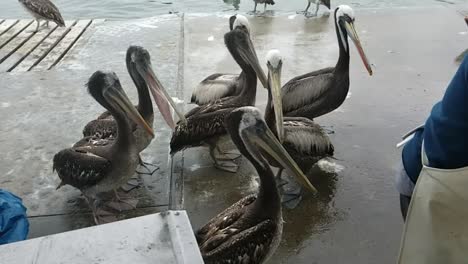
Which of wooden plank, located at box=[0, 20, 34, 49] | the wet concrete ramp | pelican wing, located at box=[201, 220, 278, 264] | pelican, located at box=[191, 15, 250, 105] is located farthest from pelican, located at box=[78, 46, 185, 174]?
wooden plank, located at box=[0, 20, 34, 49]

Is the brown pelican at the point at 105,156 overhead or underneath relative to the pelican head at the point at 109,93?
underneath

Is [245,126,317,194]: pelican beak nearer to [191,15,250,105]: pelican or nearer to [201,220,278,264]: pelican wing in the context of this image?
[201,220,278,264]: pelican wing

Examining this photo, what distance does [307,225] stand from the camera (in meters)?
3.32

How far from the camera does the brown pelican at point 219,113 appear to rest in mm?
3908

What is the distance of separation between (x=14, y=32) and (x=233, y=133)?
20.0 feet

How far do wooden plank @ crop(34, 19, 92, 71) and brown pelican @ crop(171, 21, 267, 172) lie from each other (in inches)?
111

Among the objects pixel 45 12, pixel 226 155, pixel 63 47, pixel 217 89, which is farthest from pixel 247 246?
pixel 45 12

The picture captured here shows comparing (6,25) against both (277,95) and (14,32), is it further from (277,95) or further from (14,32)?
(277,95)

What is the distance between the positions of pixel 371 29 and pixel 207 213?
4947 mm

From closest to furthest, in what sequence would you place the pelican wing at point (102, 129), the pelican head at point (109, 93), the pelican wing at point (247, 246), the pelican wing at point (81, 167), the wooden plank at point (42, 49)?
1. the pelican wing at point (247, 246)
2. the pelican wing at point (81, 167)
3. the pelican head at point (109, 93)
4. the pelican wing at point (102, 129)
5. the wooden plank at point (42, 49)

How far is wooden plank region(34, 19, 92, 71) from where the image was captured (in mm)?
6186

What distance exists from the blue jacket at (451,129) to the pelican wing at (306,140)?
172 cm

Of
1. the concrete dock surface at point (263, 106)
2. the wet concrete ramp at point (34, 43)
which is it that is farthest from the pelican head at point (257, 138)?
the wet concrete ramp at point (34, 43)

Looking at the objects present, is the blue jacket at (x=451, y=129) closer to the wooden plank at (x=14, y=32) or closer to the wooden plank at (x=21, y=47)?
the wooden plank at (x=21, y=47)
